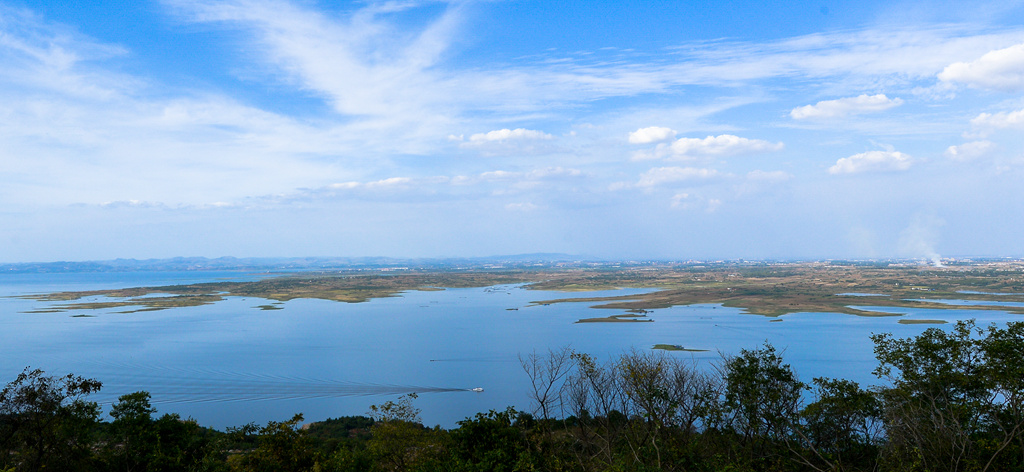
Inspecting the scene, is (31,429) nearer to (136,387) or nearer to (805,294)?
(136,387)

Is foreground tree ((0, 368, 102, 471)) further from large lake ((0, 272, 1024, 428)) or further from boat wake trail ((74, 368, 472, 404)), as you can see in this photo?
boat wake trail ((74, 368, 472, 404))

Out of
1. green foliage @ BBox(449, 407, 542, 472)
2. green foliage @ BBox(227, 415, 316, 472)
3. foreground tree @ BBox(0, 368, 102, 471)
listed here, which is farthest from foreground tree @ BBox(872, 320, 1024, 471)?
foreground tree @ BBox(0, 368, 102, 471)

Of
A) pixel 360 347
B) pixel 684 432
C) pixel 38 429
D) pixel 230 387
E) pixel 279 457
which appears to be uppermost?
pixel 38 429

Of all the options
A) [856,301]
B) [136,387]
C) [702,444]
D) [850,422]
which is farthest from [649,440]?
[856,301]

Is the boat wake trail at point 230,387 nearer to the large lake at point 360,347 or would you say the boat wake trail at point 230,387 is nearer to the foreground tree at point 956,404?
the large lake at point 360,347

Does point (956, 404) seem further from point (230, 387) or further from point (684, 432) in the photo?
point (230, 387)

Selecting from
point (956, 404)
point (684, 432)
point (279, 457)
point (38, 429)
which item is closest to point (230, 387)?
point (38, 429)

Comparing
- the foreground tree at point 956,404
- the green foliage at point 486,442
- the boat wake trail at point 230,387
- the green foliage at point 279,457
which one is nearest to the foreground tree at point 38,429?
the green foliage at point 279,457
